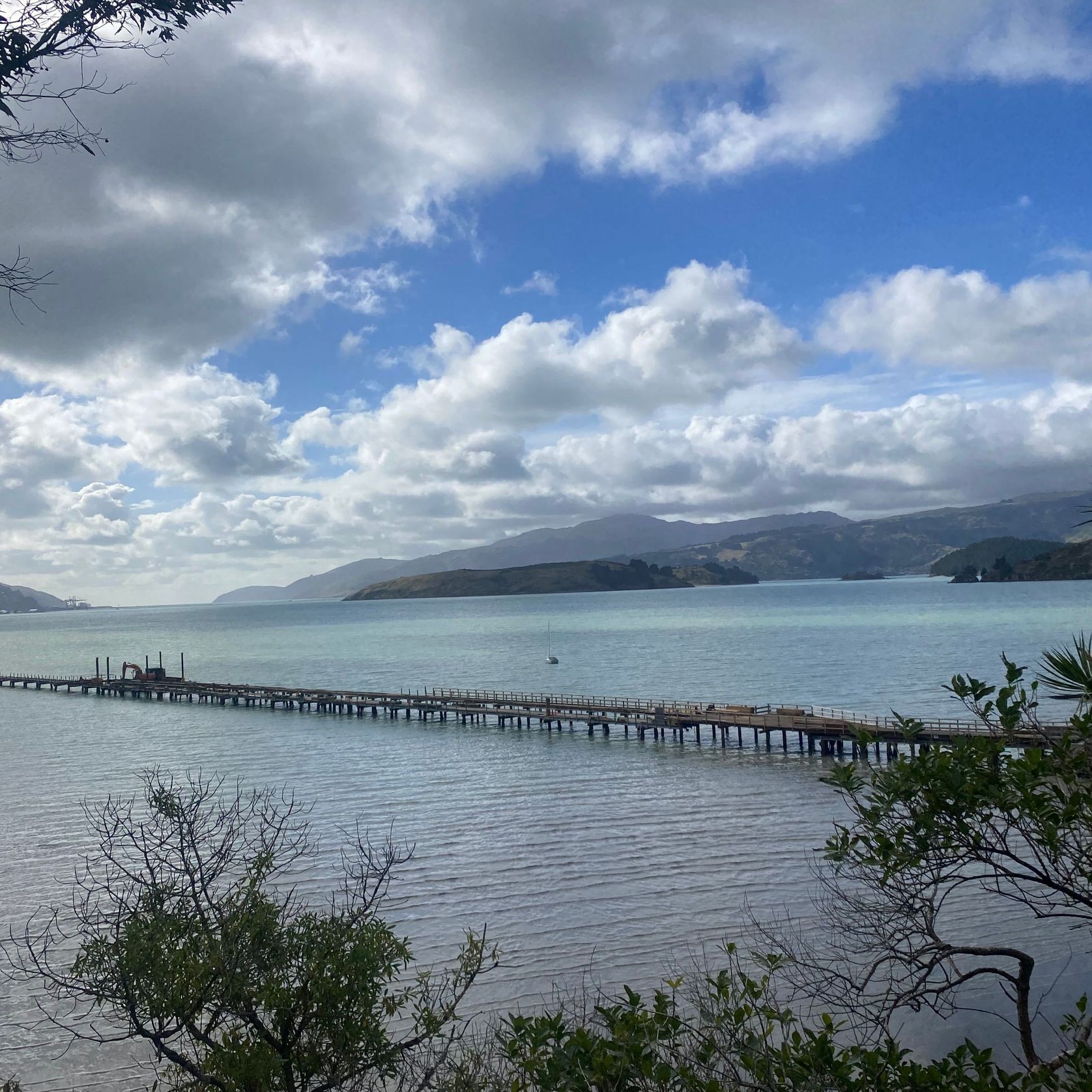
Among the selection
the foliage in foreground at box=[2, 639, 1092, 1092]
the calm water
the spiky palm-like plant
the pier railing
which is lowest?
the calm water

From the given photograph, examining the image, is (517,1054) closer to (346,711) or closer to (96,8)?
(96,8)

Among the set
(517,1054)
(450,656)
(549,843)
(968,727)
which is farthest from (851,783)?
(450,656)

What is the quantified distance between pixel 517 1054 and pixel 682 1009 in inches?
422

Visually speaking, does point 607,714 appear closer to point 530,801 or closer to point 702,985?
point 530,801

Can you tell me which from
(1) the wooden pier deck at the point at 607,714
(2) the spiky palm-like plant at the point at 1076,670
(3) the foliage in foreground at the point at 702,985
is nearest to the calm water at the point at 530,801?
(1) the wooden pier deck at the point at 607,714

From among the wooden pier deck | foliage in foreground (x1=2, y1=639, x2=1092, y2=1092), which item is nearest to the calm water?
the wooden pier deck

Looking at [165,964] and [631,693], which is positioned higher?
[165,964]

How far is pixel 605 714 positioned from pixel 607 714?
9.38 ft

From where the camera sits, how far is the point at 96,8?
9875 mm

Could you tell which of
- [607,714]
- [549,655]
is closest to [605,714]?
[607,714]

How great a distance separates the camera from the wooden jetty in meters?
48.5

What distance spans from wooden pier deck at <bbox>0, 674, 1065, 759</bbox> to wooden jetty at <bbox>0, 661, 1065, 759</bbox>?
9 centimetres

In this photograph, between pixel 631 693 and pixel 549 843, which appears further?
pixel 631 693

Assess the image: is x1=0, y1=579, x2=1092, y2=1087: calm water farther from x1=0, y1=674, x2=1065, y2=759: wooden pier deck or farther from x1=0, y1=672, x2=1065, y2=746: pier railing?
x1=0, y1=672, x2=1065, y2=746: pier railing
